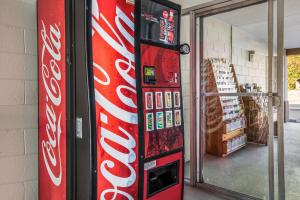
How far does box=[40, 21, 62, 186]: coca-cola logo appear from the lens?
1628 millimetres

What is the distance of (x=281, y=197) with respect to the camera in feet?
7.77

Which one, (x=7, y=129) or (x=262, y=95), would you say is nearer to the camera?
(x=7, y=129)

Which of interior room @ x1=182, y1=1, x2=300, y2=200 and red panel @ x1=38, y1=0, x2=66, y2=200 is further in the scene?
interior room @ x1=182, y1=1, x2=300, y2=200

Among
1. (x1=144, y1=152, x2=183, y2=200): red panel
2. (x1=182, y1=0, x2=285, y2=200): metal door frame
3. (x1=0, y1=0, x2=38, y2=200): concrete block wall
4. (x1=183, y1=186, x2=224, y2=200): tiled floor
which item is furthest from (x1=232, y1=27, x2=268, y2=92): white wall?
(x1=0, y1=0, x2=38, y2=200): concrete block wall

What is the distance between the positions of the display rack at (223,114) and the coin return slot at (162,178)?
64.9 inches

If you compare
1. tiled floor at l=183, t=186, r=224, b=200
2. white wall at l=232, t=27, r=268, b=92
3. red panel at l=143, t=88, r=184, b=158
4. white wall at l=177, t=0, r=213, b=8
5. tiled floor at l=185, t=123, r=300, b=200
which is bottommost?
tiled floor at l=183, t=186, r=224, b=200

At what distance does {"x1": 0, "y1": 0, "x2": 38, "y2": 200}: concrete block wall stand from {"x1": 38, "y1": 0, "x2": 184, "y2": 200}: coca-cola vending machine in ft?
0.76

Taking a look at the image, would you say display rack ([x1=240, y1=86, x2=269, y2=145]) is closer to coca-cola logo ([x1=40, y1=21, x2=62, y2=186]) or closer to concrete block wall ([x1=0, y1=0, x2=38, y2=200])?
coca-cola logo ([x1=40, y1=21, x2=62, y2=186])

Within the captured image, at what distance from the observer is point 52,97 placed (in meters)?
1.70

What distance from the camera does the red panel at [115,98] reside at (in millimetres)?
1393

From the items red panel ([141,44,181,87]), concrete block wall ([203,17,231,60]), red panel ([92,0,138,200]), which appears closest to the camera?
red panel ([92,0,138,200])

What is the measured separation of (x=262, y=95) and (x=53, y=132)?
2.03m

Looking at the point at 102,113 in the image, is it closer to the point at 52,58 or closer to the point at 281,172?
the point at 52,58

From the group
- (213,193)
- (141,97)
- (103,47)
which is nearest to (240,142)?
(213,193)
